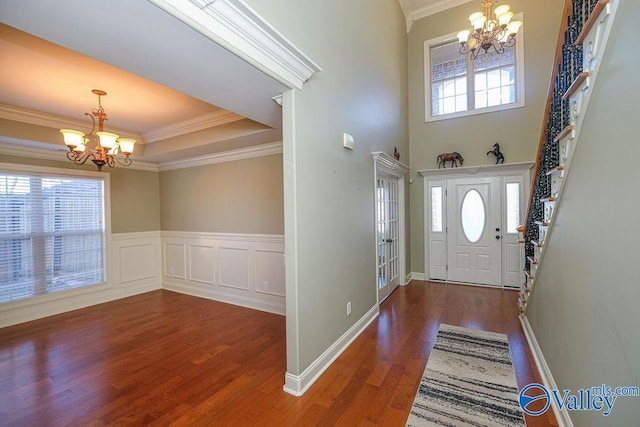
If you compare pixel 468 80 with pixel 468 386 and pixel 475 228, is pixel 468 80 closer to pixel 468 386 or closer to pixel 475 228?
pixel 475 228

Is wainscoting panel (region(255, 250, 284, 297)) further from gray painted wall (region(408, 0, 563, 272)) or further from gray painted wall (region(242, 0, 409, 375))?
gray painted wall (region(408, 0, 563, 272))

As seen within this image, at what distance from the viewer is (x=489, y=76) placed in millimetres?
5012

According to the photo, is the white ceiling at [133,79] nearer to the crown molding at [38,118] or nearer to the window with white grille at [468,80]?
the crown molding at [38,118]

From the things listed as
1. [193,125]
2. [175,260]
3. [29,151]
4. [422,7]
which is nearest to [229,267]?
[175,260]

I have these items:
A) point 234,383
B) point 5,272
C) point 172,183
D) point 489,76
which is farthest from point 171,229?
point 489,76

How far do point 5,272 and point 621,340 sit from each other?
6.00m

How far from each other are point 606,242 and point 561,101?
1.33 m

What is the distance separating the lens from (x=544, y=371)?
2.17 meters

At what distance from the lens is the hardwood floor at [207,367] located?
1.95 meters

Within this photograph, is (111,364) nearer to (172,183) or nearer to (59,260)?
(59,260)

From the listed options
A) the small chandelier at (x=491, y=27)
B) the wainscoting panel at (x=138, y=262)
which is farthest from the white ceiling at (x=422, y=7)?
the wainscoting panel at (x=138, y=262)

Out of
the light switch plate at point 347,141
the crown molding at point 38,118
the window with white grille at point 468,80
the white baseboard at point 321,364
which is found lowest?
the white baseboard at point 321,364

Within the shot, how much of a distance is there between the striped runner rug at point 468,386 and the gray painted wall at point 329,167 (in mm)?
886

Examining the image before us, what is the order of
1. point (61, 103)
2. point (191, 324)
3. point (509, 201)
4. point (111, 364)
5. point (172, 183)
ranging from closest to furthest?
point (111, 364) < point (61, 103) < point (191, 324) < point (509, 201) < point (172, 183)
